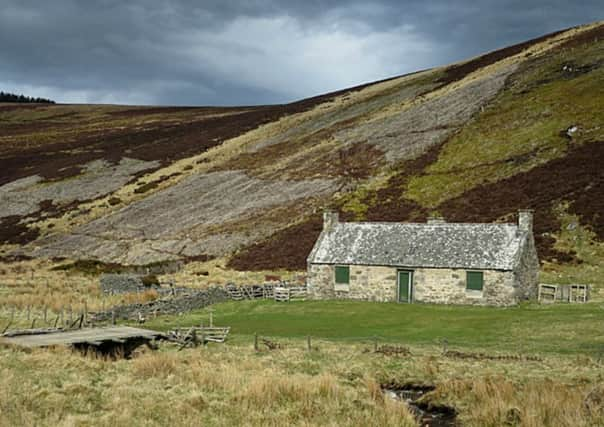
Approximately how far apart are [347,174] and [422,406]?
63.3m

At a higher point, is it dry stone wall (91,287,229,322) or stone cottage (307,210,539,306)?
stone cottage (307,210,539,306)

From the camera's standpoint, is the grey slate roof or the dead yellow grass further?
the grey slate roof

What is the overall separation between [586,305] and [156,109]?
16262cm

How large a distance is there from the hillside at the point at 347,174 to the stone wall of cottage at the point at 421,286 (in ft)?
31.0

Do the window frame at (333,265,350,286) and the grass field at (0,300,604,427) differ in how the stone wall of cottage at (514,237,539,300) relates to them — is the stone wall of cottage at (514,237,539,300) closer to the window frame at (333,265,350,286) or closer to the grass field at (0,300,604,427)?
the grass field at (0,300,604,427)

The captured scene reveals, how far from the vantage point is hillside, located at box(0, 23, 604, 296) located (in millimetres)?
61250

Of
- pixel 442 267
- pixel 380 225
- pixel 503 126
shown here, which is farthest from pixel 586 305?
Answer: pixel 503 126

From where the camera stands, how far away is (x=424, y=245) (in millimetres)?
42594

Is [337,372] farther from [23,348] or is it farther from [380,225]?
[380,225]

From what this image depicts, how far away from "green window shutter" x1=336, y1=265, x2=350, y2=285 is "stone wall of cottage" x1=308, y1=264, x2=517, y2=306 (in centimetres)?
25

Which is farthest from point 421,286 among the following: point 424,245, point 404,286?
point 424,245

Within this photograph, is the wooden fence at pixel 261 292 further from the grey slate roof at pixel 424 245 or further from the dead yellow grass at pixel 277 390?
the dead yellow grass at pixel 277 390

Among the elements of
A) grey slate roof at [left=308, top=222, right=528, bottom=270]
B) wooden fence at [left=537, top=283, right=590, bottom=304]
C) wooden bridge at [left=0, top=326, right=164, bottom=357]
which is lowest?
wooden bridge at [left=0, top=326, right=164, bottom=357]

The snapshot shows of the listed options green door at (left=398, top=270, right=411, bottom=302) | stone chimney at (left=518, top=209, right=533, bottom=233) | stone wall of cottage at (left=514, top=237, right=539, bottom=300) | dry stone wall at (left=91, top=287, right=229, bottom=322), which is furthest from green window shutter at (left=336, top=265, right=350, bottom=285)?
stone chimney at (left=518, top=209, right=533, bottom=233)
